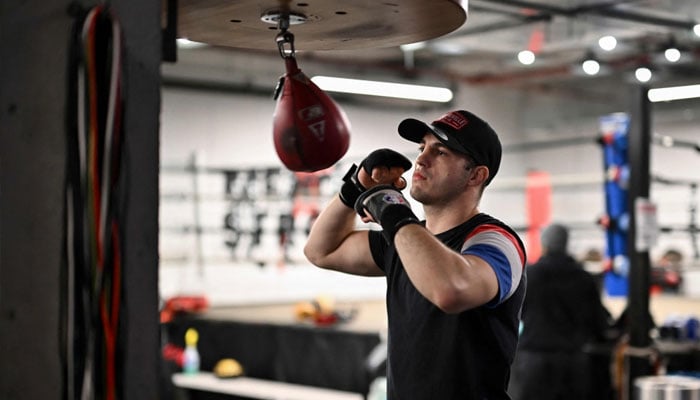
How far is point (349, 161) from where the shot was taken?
33.9 ft

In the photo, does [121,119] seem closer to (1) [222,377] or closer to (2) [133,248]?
(2) [133,248]

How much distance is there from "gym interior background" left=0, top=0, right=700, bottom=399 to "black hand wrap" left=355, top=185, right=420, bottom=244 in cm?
44

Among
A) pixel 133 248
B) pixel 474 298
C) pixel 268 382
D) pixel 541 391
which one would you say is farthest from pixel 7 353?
pixel 268 382

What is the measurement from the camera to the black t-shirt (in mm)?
2244

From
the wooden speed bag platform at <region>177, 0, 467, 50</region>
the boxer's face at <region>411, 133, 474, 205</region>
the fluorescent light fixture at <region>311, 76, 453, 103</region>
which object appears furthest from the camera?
the fluorescent light fixture at <region>311, 76, 453, 103</region>

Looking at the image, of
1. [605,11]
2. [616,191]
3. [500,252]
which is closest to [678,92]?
[605,11]

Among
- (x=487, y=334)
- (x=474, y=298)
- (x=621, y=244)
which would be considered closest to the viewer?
(x=474, y=298)

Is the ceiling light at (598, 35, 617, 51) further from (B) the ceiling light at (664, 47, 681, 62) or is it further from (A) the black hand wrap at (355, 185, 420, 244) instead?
(A) the black hand wrap at (355, 185, 420, 244)

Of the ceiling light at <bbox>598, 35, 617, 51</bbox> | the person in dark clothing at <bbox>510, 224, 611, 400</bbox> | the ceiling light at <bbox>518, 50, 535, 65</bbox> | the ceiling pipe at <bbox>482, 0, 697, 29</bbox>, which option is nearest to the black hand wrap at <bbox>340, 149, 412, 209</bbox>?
the person in dark clothing at <bbox>510, 224, 611, 400</bbox>

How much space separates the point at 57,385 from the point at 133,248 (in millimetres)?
207

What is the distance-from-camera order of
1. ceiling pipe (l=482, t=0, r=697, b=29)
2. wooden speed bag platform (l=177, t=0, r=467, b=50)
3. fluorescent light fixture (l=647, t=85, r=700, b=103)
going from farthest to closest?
fluorescent light fixture (l=647, t=85, r=700, b=103) → ceiling pipe (l=482, t=0, r=697, b=29) → wooden speed bag platform (l=177, t=0, r=467, b=50)

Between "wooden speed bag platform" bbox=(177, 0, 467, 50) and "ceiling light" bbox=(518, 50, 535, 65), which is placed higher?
"ceiling light" bbox=(518, 50, 535, 65)

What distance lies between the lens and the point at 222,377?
795 cm

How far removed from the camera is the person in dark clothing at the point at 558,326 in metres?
6.58
